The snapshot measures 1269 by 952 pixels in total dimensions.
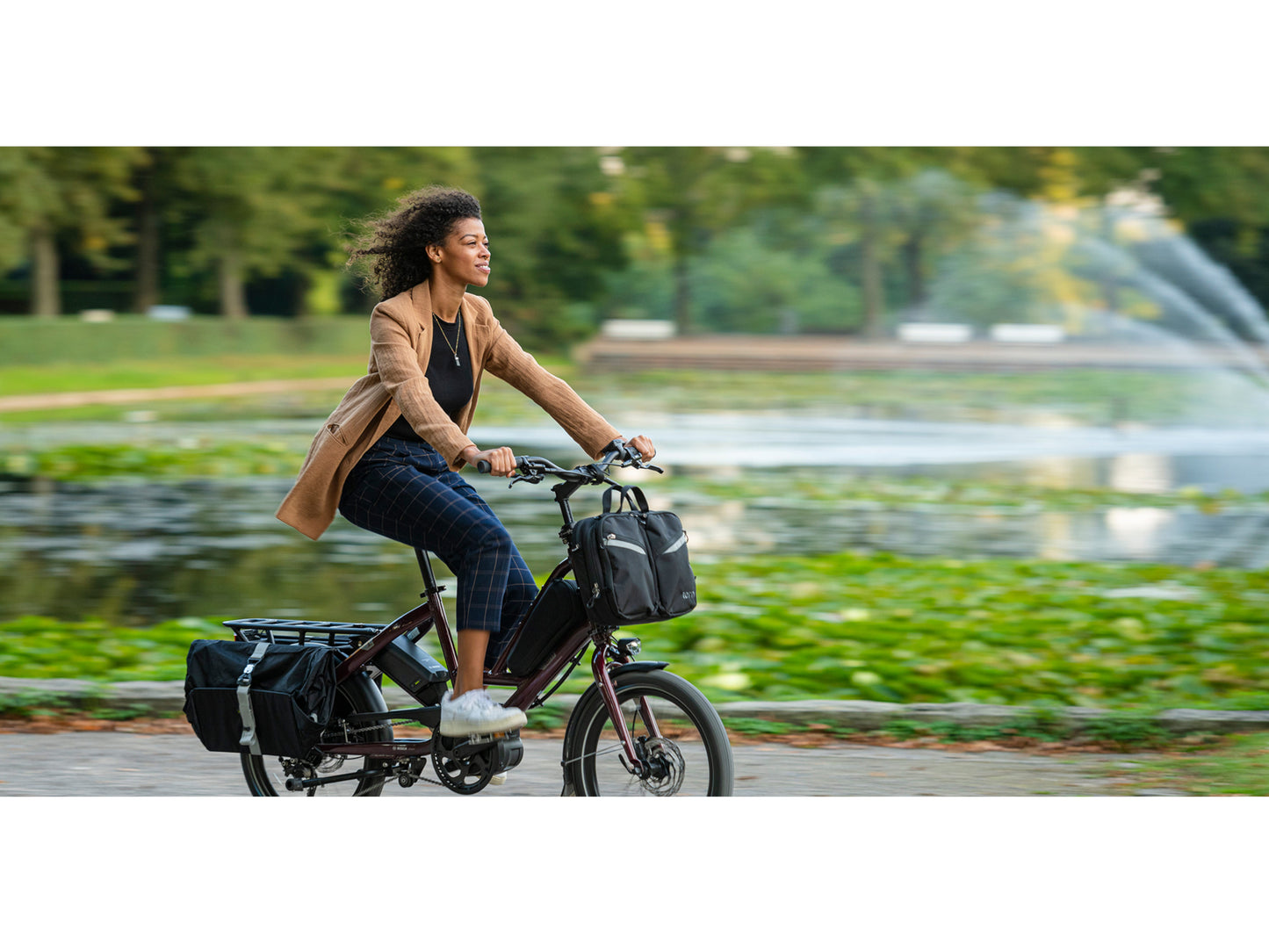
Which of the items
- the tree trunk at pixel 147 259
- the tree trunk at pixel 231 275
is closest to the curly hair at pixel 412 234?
the tree trunk at pixel 231 275

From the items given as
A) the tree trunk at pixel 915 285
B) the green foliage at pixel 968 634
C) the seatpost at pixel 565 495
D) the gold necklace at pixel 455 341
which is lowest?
the green foliage at pixel 968 634

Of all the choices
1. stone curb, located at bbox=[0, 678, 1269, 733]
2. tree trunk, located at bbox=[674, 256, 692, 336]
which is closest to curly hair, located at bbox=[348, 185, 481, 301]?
stone curb, located at bbox=[0, 678, 1269, 733]

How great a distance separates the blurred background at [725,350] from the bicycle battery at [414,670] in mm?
3073

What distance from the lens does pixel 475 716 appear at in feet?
13.8

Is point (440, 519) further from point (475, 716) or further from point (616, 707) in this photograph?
point (616, 707)

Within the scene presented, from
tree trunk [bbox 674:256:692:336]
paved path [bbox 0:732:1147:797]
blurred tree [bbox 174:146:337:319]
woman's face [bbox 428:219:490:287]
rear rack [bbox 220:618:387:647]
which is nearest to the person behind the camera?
woman's face [bbox 428:219:490:287]

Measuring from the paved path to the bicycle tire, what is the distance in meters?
0.28

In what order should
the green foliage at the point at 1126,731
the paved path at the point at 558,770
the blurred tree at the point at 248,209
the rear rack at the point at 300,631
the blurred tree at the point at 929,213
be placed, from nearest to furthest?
the rear rack at the point at 300,631 → the paved path at the point at 558,770 → the green foliage at the point at 1126,731 → the blurred tree at the point at 248,209 → the blurred tree at the point at 929,213

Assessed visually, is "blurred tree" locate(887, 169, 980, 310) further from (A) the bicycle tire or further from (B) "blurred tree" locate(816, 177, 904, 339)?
(A) the bicycle tire

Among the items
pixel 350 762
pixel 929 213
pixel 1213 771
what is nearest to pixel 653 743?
pixel 350 762

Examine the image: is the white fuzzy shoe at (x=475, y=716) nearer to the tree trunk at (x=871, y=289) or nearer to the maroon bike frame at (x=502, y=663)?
the maroon bike frame at (x=502, y=663)

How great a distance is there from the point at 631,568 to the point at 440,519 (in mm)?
613

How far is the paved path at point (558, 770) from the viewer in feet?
16.7

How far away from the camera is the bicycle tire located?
4.57 meters
